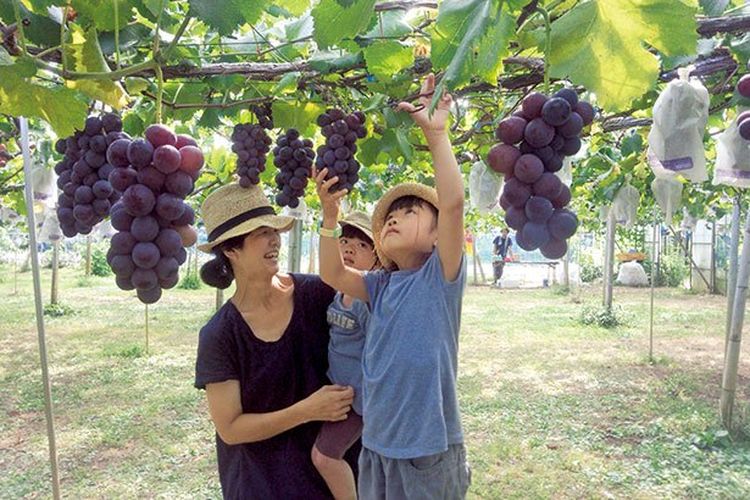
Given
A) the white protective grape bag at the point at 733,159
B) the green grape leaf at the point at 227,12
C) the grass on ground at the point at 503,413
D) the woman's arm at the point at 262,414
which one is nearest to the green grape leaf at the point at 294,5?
the green grape leaf at the point at 227,12

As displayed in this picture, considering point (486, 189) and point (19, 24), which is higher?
point (19, 24)

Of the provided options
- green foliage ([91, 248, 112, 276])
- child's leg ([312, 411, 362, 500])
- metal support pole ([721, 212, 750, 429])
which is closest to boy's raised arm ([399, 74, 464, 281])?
child's leg ([312, 411, 362, 500])

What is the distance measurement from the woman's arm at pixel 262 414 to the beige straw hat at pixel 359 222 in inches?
29.8

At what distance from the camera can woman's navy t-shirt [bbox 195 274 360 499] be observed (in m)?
1.86

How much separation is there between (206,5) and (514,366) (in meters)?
6.81

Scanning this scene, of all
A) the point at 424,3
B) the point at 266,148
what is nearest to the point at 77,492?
the point at 266,148

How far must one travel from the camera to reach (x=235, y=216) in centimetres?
194

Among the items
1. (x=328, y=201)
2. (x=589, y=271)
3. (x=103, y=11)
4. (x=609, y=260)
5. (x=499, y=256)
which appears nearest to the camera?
(x=103, y=11)

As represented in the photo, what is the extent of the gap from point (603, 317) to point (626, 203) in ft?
18.8

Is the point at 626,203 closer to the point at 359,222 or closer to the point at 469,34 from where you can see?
the point at 359,222

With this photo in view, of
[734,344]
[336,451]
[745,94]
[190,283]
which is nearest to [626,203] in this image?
[734,344]

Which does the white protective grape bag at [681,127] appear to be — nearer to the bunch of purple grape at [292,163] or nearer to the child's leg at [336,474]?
the bunch of purple grape at [292,163]

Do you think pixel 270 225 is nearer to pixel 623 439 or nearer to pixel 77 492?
pixel 77 492

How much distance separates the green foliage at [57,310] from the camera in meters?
11.4
